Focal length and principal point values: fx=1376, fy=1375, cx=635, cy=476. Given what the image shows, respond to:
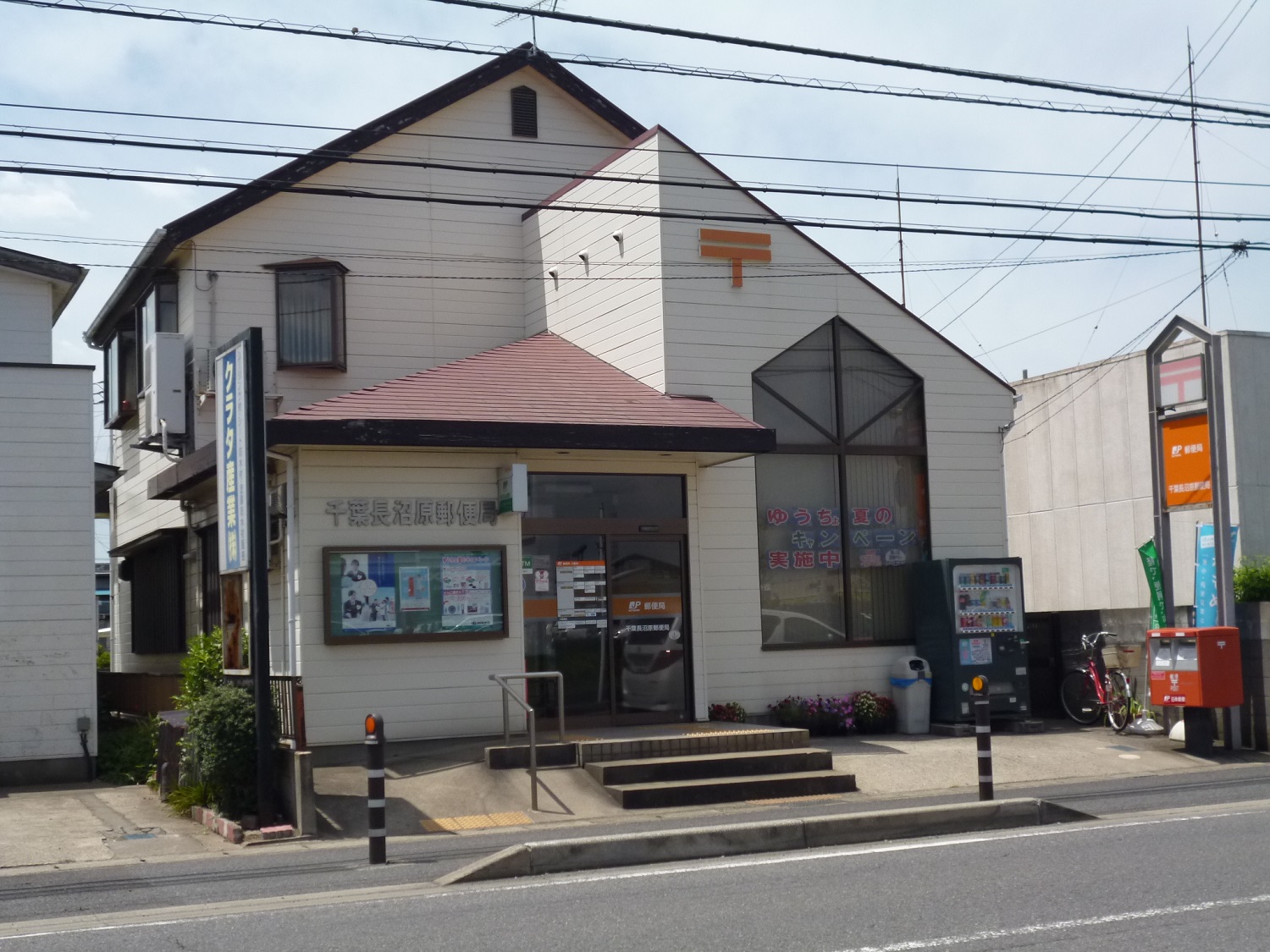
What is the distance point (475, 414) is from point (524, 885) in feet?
24.1

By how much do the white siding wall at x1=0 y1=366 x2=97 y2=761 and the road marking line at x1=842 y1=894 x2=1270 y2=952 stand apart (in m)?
12.4

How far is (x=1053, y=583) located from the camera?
26.3 metres

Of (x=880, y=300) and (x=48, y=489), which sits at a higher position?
(x=880, y=300)

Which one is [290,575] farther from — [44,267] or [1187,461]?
[1187,461]

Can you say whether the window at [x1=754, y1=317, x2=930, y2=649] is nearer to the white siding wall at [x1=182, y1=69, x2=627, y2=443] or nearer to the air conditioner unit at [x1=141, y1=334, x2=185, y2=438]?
the white siding wall at [x1=182, y1=69, x2=627, y2=443]

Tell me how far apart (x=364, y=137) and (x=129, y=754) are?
963cm

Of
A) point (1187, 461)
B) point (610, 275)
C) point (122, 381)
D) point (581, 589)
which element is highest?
point (610, 275)

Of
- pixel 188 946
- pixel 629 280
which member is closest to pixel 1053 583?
pixel 629 280

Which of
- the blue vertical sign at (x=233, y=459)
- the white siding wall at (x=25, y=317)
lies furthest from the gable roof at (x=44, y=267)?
the blue vertical sign at (x=233, y=459)

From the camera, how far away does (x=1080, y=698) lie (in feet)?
62.8

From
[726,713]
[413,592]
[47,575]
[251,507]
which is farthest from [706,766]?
[47,575]

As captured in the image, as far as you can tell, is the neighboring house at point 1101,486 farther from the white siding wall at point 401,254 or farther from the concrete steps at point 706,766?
the white siding wall at point 401,254

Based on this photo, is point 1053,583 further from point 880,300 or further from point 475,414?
point 475,414

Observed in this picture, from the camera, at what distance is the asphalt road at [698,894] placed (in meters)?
7.21
